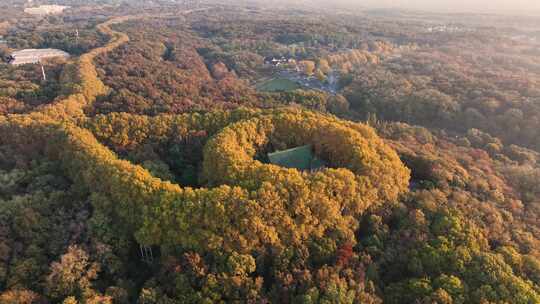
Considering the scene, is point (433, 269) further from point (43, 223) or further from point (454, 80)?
point (454, 80)

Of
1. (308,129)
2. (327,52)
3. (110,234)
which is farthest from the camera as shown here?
(327,52)

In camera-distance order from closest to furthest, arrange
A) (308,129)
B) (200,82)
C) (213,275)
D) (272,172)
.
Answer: (213,275)
(272,172)
(308,129)
(200,82)

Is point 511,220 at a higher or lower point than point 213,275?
higher

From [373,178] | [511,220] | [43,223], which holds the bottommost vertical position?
[43,223]

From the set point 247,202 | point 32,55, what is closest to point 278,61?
point 32,55

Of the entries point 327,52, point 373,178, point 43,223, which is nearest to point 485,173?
point 373,178

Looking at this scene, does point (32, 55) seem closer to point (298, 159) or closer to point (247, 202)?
point (298, 159)

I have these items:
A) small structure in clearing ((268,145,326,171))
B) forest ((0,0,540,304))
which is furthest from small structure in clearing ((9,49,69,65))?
small structure in clearing ((268,145,326,171))

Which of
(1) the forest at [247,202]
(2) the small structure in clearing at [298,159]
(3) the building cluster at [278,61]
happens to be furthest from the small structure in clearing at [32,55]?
(2) the small structure in clearing at [298,159]
